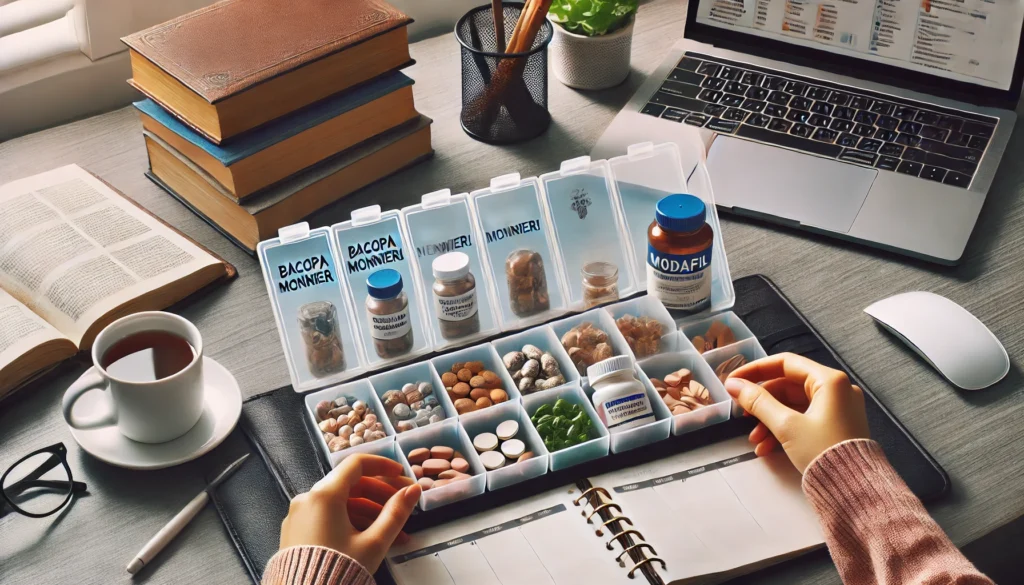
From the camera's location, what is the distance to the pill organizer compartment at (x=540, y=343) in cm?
100

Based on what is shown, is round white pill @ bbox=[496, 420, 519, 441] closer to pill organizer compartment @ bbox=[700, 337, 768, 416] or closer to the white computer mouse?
pill organizer compartment @ bbox=[700, 337, 768, 416]

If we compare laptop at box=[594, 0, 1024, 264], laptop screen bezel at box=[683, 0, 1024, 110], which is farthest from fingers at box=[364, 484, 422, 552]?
laptop screen bezel at box=[683, 0, 1024, 110]

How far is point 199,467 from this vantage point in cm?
93

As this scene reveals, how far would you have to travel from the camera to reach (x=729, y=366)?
39.0 inches

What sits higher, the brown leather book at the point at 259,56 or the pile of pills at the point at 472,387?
the brown leather book at the point at 259,56

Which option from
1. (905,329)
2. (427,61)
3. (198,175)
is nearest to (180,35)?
(198,175)

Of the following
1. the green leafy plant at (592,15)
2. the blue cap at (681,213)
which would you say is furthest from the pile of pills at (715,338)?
the green leafy plant at (592,15)

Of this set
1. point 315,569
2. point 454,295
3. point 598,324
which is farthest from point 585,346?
point 315,569

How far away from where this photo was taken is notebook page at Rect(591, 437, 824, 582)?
0.82m

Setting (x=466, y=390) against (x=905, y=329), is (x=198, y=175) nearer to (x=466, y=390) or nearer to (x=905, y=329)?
(x=466, y=390)

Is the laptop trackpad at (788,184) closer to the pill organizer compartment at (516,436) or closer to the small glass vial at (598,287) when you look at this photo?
the small glass vial at (598,287)

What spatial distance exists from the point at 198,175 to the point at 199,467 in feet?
1.28

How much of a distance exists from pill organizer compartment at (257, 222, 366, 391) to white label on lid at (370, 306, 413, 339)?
30 mm

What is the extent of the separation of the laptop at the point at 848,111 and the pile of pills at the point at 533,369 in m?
0.36
